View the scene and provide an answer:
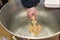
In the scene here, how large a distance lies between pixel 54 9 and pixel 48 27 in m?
0.09

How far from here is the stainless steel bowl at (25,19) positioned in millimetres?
633

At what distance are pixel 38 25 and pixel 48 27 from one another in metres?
0.05

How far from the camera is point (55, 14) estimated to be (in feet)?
2.15

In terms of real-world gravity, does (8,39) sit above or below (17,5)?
below

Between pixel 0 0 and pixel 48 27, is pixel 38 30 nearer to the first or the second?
pixel 48 27

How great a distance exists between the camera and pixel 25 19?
2.24 ft

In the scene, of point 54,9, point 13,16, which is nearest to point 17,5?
point 13,16

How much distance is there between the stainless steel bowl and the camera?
63 centimetres

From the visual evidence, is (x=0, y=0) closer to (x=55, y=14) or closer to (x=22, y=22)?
(x=22, y=22)

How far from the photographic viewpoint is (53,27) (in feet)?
2.23

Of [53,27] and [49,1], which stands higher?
[49,1]

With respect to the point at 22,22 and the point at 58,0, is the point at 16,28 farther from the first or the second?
the point at 58,0

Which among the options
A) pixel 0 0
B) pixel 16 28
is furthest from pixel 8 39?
pixel 0 0

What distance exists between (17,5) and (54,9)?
0.15 meters
